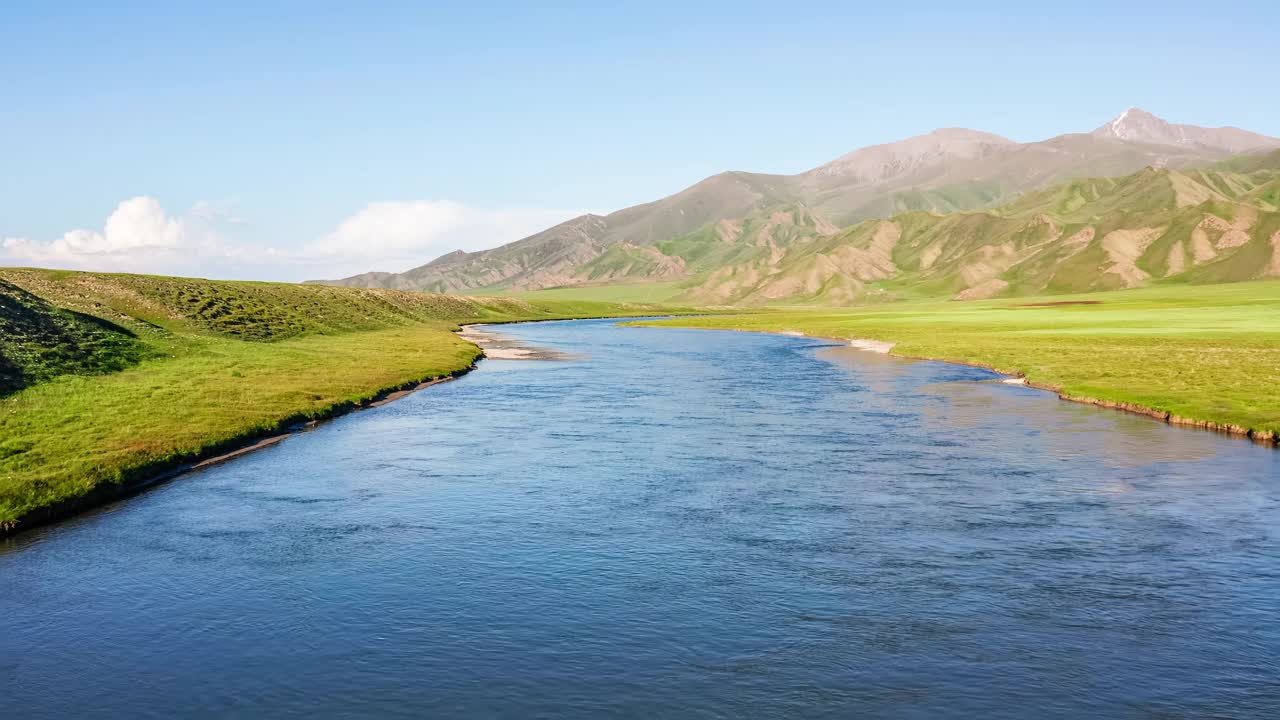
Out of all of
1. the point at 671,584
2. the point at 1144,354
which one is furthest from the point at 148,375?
the point at 1144,354

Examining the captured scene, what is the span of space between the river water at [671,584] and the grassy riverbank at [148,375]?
3212 millimetres

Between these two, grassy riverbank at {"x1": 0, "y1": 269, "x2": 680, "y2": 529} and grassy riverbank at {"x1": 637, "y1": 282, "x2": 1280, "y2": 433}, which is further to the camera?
grassy riverbank at {"x1": 637, "y1": 282, "x2": 1280, "y2": 433}

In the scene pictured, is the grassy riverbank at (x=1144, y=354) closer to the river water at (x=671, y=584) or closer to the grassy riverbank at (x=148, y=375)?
the river water at (x=671, y=584)

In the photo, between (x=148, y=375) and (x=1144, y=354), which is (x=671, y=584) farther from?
(x=1144, y=354)

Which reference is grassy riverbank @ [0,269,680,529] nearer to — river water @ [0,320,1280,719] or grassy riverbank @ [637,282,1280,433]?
river water @ [0,320,1280,719]

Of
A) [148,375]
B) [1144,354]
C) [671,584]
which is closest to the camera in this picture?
[671,584]

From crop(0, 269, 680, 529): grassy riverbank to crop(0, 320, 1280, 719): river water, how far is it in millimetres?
3212

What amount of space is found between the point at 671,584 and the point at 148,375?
5694cm

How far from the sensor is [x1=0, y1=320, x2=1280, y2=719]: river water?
19.8 m

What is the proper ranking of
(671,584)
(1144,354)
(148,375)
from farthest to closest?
(1144,354) → (148,375) → (671,584)

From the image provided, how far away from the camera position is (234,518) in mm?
34156

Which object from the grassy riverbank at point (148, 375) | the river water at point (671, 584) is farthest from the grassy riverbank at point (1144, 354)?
A: the grassy riverbank at point (148, 375)

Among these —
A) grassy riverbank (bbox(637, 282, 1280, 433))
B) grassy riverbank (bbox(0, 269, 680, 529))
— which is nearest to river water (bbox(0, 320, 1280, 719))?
grassy riverbank (bbox(0, 269, 680, 529))

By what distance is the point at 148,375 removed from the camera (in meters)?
Result: 69.8
